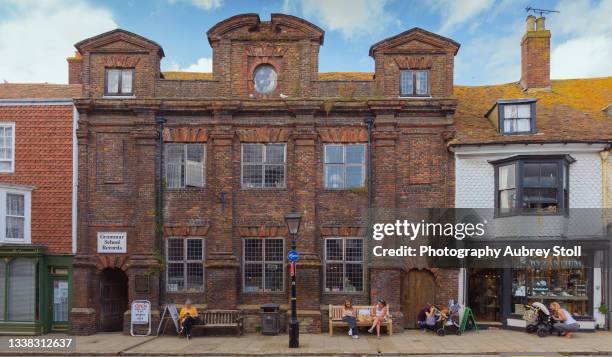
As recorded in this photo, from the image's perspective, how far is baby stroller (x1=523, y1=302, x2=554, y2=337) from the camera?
1642 centimetres

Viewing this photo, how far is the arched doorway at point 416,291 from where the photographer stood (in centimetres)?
1828

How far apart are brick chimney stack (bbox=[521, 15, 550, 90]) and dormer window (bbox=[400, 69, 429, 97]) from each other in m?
5.80

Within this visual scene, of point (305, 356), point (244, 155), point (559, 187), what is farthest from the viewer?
point (244, 155)

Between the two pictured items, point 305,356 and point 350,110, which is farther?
point 350,110

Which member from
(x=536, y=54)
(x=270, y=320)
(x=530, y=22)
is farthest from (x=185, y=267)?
(x=530, y=22)

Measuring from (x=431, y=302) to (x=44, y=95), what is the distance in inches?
596

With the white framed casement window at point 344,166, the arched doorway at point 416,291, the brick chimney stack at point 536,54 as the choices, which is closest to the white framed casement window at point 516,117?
the brick chimney stack at point 536,54

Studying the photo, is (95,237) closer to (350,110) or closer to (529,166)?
(350,110)

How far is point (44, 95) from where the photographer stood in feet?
62.8

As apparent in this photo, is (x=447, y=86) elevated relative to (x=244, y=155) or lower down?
elevated

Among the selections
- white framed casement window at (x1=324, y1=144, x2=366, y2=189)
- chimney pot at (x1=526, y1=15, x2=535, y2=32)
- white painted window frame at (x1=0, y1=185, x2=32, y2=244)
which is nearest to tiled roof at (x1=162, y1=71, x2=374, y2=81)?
white framed casement window at (x1=324, y1=144, x2=366, y2=189)

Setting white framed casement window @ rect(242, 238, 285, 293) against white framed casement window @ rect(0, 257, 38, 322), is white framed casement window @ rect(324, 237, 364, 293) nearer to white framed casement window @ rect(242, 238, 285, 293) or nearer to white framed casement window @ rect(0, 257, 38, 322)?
white framed casement window @ rect(242, 238, 285, 293)

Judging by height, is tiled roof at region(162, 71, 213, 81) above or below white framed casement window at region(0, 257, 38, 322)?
above

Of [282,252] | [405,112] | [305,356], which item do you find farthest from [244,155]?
[305,356]
